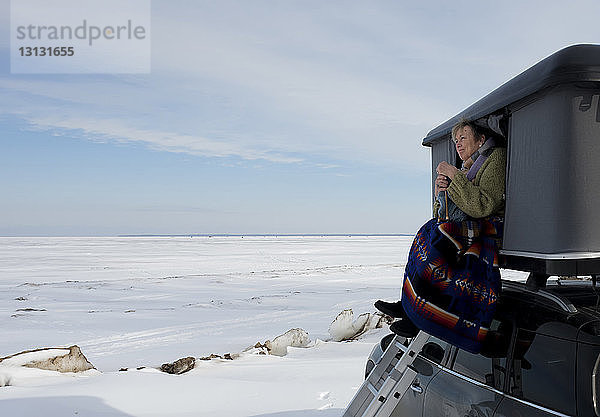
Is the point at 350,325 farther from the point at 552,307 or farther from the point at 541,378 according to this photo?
the point at 541,378

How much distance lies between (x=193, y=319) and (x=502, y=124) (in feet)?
33.0

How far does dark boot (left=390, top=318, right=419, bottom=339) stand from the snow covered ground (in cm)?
232

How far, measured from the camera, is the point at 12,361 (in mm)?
6699

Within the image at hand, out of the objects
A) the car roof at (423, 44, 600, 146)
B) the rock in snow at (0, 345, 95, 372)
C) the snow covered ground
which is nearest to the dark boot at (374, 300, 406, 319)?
the car roof at (423, 44, 600, 146)

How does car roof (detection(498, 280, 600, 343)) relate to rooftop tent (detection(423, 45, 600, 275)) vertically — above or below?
below

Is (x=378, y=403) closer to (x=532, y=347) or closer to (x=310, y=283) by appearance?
(x=532, y=347)

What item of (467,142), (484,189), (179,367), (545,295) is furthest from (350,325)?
(545,295)

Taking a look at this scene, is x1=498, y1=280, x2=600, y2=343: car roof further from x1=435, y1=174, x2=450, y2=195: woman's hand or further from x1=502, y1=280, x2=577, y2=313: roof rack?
x1=435, y1=174, x2=450, y2=195: woman's hand

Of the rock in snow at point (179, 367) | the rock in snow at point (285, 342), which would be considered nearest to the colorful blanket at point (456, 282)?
the rock in snow at point (179, 367)

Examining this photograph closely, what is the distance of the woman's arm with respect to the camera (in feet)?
10.1

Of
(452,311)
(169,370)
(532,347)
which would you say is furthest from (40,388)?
(532,347)

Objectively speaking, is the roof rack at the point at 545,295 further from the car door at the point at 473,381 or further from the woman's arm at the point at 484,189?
the woman's arm at the point at 484,189

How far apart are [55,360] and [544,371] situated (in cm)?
623

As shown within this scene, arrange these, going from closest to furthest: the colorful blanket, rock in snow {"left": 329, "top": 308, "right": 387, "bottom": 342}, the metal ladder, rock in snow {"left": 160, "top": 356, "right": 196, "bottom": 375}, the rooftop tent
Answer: the rooftop tent, the colorful blanket, the metal ladder, rock in snow {"left": 160, "top": 356, "right": 196, "bottom": 375}, rock in snow {"left": 329, "top": 308, "right": 387, "bottom": 342}
